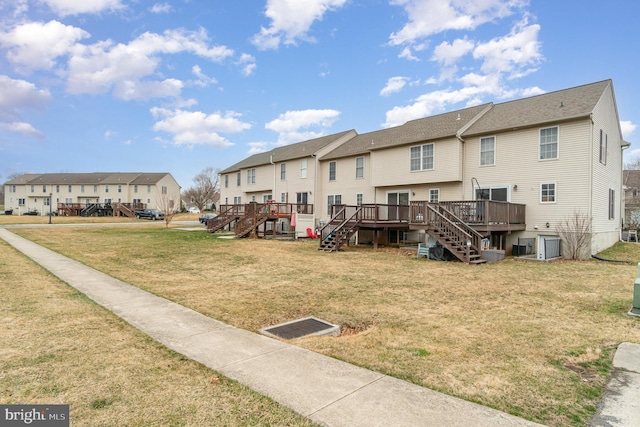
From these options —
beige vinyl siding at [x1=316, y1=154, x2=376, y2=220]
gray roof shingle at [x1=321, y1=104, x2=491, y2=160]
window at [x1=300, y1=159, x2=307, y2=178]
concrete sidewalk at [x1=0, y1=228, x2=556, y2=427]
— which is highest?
gray roof shingle at [x1=321, y1=104, x2=491, y2=160]

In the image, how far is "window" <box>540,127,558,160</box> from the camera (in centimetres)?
1509

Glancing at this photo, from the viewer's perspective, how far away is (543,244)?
544 inches

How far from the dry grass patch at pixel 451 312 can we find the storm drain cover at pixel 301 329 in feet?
0.82

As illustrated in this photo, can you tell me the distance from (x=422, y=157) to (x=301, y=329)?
625 inches

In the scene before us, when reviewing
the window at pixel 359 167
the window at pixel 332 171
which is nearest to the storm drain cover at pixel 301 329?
the window at pixel 359 167

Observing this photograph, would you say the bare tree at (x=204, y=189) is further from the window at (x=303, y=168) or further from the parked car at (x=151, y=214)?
the window at (x=303, y=168)

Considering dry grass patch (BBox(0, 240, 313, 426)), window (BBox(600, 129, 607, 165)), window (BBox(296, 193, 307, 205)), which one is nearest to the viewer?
dry grass patch (BBox(0, 240, 313, 426))

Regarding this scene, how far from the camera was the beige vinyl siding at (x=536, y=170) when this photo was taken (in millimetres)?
14414

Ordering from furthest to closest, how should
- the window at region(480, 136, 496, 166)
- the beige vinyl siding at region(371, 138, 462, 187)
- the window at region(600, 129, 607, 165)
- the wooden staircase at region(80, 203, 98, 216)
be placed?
1. the wooden staircase at region(80, 203, 98, 216)
2. the beige vinyl siding at region(371, 138, 462, 187)
3. the window at region(480, 136, 496, 166)
4. the window at region(600, 129, 607, 165)

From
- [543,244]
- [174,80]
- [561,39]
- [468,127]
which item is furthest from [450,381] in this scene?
[174,80]

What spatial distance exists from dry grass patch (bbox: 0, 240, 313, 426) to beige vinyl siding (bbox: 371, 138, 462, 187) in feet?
54.5

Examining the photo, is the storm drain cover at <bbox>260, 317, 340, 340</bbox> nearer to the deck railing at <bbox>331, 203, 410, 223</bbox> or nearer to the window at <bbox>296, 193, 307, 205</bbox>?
the deck railing at <bbox>331, 203, 410, 223</bbox>

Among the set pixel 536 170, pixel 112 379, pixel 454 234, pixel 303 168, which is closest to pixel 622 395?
pixel 112 379

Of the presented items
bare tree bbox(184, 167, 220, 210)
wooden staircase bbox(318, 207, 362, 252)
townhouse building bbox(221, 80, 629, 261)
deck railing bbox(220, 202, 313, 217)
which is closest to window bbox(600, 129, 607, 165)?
townhouse building bbox(221, 80, 629, 261)
